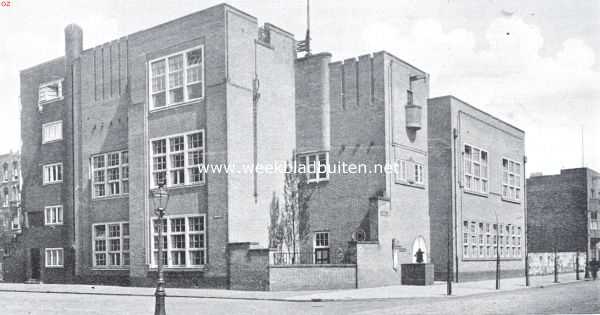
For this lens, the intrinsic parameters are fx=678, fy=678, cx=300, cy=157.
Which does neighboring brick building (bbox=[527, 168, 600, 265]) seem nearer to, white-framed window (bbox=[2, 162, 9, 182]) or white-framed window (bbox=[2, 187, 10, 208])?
white-framed window (bbox=[2, 187, 10, 208])

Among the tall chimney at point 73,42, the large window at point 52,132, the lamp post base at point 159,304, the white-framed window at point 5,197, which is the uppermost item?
the tall chimney at point 73,42

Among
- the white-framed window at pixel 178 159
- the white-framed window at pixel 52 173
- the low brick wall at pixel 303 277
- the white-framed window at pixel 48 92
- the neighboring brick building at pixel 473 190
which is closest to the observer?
the low brick wall at pixel 303 277

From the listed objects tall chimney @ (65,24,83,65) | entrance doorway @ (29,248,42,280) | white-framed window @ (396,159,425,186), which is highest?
tall chimney @ (65,24,83,65)

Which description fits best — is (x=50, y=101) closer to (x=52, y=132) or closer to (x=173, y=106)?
Result: (x=52, y=132)

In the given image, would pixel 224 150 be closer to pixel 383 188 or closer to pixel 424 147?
pixel 383 188

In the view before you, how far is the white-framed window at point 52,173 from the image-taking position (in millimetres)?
42469

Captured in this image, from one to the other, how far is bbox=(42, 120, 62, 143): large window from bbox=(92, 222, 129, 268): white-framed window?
7.63m

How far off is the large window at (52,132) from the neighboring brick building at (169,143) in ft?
0.52

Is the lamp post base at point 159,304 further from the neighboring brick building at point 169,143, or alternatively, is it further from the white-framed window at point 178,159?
the white-framed window at point 178,159

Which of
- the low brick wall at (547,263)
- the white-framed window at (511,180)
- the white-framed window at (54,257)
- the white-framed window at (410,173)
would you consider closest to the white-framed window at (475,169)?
the white-framed window at (511,180)

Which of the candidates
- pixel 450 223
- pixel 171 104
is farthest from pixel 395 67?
pixel 171 104

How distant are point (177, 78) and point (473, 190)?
19.6m

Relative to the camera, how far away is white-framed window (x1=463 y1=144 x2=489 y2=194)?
41.6 m

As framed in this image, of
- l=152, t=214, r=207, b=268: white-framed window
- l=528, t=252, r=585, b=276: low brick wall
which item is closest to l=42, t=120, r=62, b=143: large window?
l=152, t=214, r=207, b=268: white-framed window
